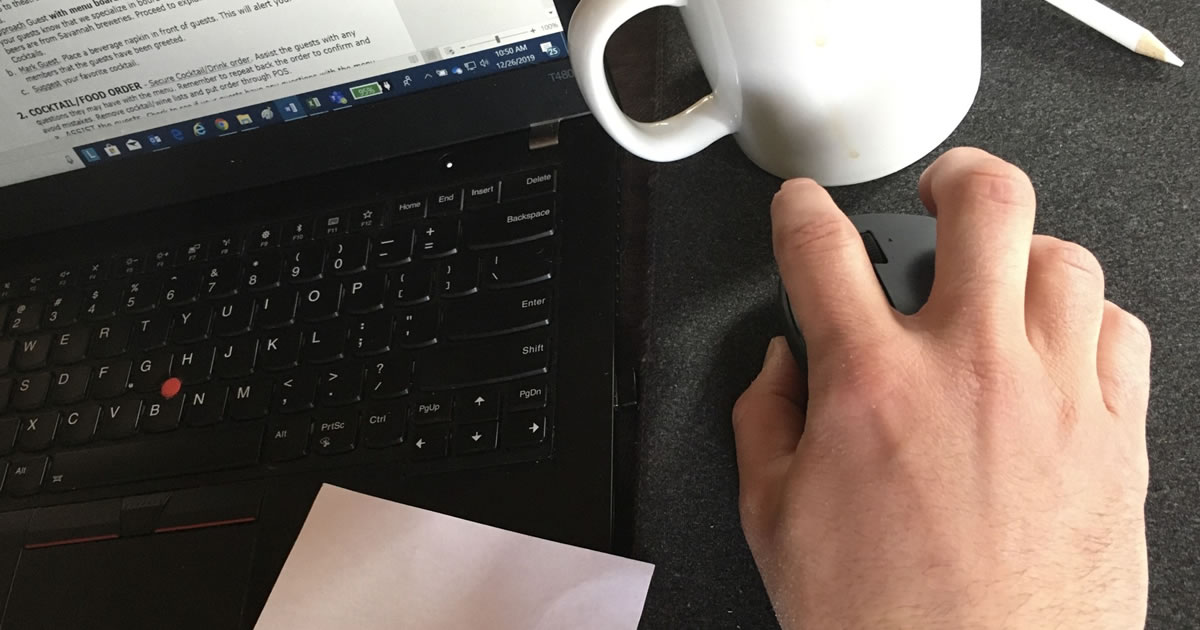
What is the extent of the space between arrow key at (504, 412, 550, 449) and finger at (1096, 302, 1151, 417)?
24 centimetres

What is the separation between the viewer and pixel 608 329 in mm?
415

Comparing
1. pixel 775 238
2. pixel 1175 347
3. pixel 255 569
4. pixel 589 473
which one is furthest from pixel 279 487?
pixel 1175 347

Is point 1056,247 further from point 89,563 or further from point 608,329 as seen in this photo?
point 89,563

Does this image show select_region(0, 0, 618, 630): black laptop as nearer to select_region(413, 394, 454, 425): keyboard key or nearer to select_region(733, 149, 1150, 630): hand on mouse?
select_region(413, 394, 454, 425): keyboard key

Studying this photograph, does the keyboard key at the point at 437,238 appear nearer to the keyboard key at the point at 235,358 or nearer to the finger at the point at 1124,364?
the keyboard key at the point at 235,358

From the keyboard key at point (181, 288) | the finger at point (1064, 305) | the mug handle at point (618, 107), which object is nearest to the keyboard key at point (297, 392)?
the keyboard key at point (181, 288)

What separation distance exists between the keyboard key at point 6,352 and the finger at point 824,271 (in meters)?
0.47


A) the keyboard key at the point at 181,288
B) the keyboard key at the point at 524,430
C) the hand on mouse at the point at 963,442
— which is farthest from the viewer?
the keyboard key at the point at 181,288

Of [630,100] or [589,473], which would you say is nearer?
[589,473]

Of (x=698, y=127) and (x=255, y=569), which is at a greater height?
(x=698, y=127)

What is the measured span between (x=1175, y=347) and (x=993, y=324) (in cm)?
12

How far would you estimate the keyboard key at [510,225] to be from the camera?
1.48 ft

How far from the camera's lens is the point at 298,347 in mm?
454

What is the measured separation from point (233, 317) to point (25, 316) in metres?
0.16
